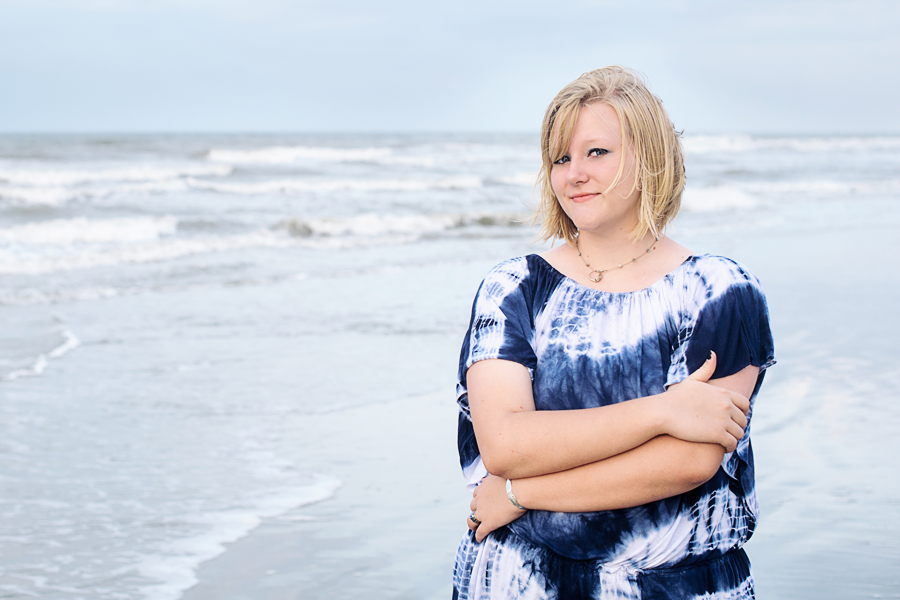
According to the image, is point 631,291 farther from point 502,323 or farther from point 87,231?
point 87,231

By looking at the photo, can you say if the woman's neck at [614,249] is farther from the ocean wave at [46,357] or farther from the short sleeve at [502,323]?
the ocean wave at [46,357]

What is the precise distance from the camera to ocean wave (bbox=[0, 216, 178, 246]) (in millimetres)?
14503

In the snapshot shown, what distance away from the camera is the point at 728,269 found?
64.6 inches

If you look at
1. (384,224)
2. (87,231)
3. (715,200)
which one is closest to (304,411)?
(87,231)

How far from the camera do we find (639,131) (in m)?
1.68

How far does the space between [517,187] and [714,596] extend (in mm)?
25743

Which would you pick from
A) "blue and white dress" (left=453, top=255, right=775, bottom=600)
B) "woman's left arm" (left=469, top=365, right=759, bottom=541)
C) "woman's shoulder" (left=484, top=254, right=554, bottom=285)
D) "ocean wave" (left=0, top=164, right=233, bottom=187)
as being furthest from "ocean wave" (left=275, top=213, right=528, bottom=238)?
"woman's left arm" (left=469, top=365, right=759, bottom=541)

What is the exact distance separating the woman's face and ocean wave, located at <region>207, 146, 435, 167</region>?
3291cm

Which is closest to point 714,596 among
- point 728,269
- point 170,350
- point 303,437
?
point 728,269

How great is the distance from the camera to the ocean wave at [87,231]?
14503 millimetres

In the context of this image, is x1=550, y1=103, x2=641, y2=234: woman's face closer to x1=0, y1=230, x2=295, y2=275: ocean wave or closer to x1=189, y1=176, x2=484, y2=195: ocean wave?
x1=0, y1=230, x2=295, y2=275: ocean wave

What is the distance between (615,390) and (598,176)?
1.45ft

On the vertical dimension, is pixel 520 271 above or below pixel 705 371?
above

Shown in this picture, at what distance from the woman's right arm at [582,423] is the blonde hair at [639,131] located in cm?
37
